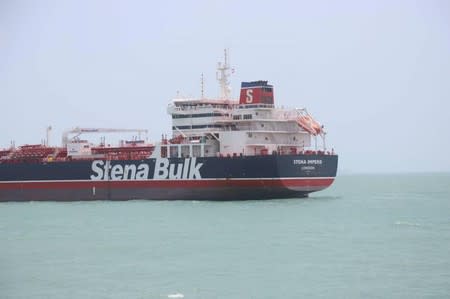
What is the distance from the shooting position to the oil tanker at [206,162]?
157ft

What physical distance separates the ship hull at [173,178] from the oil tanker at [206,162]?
5 cm

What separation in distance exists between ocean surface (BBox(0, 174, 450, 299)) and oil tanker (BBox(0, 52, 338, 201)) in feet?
10.1

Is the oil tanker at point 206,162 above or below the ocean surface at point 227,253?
above

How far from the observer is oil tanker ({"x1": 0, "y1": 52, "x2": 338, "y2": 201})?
47.8 m

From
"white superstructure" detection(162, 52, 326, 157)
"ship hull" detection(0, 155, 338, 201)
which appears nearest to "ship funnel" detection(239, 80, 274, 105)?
"white superstructure" detection(162, 52, 326, 157)

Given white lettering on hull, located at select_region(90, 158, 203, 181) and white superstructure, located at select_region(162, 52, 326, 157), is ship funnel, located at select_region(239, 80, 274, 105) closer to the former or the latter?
white superstructure, located at select_region(162, 52, 326, 157)

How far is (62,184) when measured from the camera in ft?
177

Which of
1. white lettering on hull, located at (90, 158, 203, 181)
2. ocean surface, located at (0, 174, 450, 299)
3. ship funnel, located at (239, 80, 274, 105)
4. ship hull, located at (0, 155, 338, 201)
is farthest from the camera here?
ship funnel, located at (239, 80, 274, 105)

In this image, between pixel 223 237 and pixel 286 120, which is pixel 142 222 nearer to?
pixel 223 237

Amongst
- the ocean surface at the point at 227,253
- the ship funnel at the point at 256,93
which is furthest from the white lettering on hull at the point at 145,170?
the ship funnel at the point at 256,93

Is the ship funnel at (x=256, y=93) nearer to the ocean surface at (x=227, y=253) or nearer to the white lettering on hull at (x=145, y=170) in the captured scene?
the white lettering on hull at (x=145, y=170)

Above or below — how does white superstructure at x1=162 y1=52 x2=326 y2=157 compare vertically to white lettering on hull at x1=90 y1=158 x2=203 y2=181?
above

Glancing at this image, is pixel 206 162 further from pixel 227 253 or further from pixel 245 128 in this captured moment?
pixel 227 253

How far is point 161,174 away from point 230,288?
27.2m
